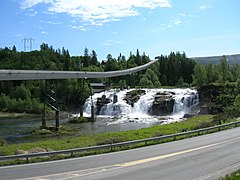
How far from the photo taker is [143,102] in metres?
75.3

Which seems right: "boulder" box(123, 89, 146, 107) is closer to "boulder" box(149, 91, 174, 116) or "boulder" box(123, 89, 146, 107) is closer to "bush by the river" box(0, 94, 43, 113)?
"boulder" box(149, 91, 174, 116)

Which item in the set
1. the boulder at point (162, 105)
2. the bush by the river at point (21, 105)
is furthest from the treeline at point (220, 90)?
the bush by the river at point (21, 105)

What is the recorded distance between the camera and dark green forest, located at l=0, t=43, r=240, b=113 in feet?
304

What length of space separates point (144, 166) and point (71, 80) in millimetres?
93500

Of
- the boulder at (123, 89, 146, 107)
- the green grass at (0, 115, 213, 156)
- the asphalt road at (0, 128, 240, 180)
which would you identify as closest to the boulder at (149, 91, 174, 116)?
the boulder at (123, 89, 146, 107)

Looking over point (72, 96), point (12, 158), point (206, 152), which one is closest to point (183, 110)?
point (72, 96)

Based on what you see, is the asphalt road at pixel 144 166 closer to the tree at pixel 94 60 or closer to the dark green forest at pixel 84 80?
the dark green forest at pixel 84 80

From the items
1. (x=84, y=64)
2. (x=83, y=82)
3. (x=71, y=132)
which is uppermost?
(x=84, y=64)

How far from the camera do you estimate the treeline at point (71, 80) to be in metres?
97.8

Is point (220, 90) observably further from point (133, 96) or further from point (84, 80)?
point (84, 80)

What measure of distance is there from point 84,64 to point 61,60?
36.3ft

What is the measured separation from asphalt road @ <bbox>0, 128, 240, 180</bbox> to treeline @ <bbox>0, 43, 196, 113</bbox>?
247 ft

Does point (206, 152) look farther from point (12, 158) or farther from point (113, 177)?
point (12, 158)

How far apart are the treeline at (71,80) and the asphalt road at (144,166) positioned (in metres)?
75.2
